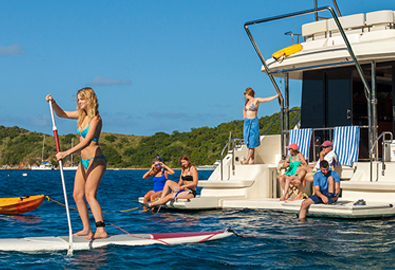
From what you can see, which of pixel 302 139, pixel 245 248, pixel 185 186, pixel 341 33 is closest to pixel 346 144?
pixel 302 139

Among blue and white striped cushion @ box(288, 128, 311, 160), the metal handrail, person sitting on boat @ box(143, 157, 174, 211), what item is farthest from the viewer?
blue and white striped cushion @ box(288, 128, 311, 160)

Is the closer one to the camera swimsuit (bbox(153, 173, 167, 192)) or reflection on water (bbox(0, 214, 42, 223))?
reflection on water (bbox(0, 214, 42, 223))

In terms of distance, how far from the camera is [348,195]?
1081 cm

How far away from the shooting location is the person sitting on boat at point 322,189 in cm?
993

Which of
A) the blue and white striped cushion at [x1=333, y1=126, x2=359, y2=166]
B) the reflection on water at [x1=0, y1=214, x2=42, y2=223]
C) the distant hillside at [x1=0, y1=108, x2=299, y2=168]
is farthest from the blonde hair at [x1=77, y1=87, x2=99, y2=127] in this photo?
the distant hillside at [x1=0, y1=108, x2=299, y2=168]

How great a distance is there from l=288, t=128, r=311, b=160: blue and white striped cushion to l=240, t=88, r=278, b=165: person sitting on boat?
33.2 inches

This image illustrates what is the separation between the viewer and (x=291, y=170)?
1148 centimetres

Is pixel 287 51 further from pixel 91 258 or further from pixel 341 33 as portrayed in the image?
pixel 91 258

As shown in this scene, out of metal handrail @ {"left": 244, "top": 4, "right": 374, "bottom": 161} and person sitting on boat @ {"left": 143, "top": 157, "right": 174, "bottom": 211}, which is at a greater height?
metal handrail @ {"left": 244, "top": 4, "right": 374, "bottom": 161}

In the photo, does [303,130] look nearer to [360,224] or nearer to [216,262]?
[360,224]

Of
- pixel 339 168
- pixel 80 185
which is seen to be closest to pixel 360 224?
pixel 339 168

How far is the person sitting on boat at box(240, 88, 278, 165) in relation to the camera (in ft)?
42.2

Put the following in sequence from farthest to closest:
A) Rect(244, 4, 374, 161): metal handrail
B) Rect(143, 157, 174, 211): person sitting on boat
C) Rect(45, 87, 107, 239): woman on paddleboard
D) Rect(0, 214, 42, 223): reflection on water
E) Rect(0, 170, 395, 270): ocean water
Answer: Rect(143, 157, 174, 211): person sitting on boat → Rect(0, 214, 42, 223): reflection on water → Rect(244, 4, 374, 161): metal handrail → Rect(45, 87, 107, 239): woman on paddleboard → Rect(0, 170, 395, 270): ocean water

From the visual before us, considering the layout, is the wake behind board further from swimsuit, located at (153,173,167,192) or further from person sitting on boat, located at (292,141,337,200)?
swimsuit, located at (153,173,167,192)
